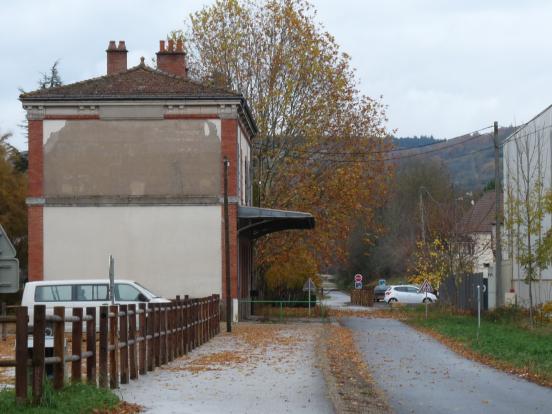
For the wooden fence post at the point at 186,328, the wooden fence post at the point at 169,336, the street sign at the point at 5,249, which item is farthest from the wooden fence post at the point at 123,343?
the wooden fence post at the point at 186,328

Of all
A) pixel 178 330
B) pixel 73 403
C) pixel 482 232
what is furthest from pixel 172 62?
pixel 482 232

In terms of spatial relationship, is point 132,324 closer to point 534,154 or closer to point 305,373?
point 305,373

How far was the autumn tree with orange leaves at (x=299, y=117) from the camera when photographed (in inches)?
1907

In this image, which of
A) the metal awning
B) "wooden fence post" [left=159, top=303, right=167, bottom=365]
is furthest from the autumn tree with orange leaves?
"wooden fence post" [left=159, top=303, right=167, bottom=365]

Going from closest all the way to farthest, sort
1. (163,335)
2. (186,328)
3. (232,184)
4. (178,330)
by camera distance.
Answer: (163,335) → (178,330) → (186,328) → (232,184)

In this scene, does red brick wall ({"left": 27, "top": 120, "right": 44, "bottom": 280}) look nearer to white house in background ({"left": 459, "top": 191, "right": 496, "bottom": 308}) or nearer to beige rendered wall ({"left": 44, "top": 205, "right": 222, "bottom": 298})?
beige rendered wall ({"left": 44, "top": 205, "right": 222, "bottom": 298})

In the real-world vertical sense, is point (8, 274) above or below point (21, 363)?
above

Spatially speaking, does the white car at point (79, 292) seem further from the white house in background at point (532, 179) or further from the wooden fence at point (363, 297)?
the wooden fence at point (363, 297)

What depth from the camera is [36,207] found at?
38438mm

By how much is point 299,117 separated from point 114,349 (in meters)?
34.1

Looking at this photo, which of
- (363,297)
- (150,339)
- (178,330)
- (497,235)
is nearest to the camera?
(150,339)

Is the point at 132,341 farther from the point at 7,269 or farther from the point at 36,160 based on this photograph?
the point at 36,160

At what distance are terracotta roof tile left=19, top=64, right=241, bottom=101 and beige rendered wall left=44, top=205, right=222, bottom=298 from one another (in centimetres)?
412

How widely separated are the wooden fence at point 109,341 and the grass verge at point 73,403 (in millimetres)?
161
